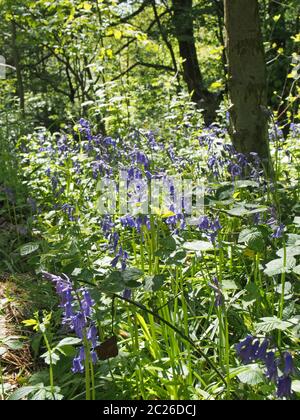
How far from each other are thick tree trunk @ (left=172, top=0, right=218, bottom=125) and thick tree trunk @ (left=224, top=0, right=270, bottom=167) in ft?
17.0

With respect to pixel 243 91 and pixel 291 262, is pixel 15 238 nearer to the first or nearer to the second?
pixel 243 91

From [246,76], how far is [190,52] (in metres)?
6.88

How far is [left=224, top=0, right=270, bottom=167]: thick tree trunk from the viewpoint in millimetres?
3326

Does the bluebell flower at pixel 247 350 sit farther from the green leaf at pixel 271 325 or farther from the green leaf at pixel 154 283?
the green leaf at pixel 154 283

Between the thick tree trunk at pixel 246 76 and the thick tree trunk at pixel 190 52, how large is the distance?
17.0ft

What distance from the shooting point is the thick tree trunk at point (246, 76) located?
333 centimetres

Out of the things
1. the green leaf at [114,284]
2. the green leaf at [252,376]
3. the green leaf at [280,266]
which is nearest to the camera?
the green leaf at [252,376]

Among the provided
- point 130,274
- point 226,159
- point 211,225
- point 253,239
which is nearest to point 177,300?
point 211,225

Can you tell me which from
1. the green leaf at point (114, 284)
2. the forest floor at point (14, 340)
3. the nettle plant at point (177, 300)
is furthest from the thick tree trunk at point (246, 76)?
the green leaf at point (114, 284)

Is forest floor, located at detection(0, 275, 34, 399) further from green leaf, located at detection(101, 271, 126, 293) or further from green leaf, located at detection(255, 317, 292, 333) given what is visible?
green leaf, located at detection(255, 317, 292, 333)

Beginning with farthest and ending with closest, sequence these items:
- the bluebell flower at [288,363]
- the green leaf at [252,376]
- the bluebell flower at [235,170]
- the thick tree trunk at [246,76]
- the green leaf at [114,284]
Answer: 1. the thick tree trunk at [246,76]
2. the bluebell flower at [235,170]
3. the green leaf at [114,284]
4. the green leaf at [252,376]
5. the bluebell flower at [288,363]

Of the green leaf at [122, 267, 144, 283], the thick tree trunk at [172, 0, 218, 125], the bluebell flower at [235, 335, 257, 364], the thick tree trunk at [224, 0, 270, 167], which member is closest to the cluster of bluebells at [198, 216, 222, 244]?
the green leaf at [122, 267, 144, 283]

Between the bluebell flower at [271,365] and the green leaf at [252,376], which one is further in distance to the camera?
the green leaf at [252,376]
